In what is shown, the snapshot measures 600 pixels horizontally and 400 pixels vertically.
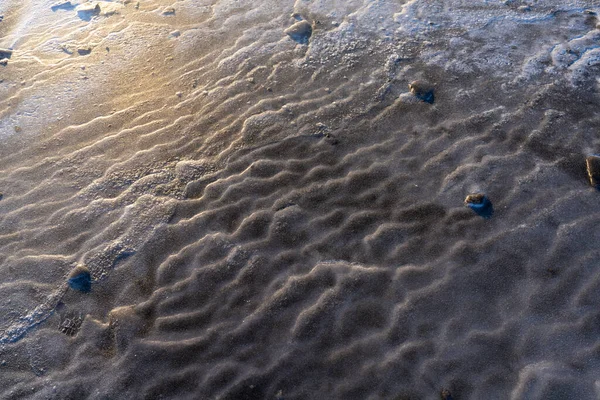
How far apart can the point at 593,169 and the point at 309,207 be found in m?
2.27

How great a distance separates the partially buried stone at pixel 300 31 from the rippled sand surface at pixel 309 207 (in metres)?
0.03

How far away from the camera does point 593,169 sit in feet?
11.8

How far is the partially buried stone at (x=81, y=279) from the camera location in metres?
3.38

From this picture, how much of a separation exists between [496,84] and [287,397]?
137 inches

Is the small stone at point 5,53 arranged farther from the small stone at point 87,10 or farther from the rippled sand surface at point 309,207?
the small stone at point 87,10

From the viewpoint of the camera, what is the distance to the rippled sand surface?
9.59 ft

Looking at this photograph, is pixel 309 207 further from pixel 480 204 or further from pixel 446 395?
pixel 446 395

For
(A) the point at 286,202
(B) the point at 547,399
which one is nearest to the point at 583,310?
(B) the point at 547,399

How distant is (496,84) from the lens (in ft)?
14.5

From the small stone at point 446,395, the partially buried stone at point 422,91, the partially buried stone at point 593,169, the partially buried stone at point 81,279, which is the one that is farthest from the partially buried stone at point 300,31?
the small stone at point 446,395

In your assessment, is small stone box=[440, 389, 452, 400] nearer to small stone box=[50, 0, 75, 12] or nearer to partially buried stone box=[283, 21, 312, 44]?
partially buried stone box=[283, 21, 312, 44]

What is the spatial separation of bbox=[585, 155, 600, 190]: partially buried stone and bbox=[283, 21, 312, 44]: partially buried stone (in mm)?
3090

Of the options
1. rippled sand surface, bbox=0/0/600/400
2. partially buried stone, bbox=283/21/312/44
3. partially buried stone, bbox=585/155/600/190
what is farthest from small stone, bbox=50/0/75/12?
partially buried stone, bbox=585/155/600/190

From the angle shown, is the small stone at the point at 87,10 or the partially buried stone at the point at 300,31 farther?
the small stone at the point at 87,10
